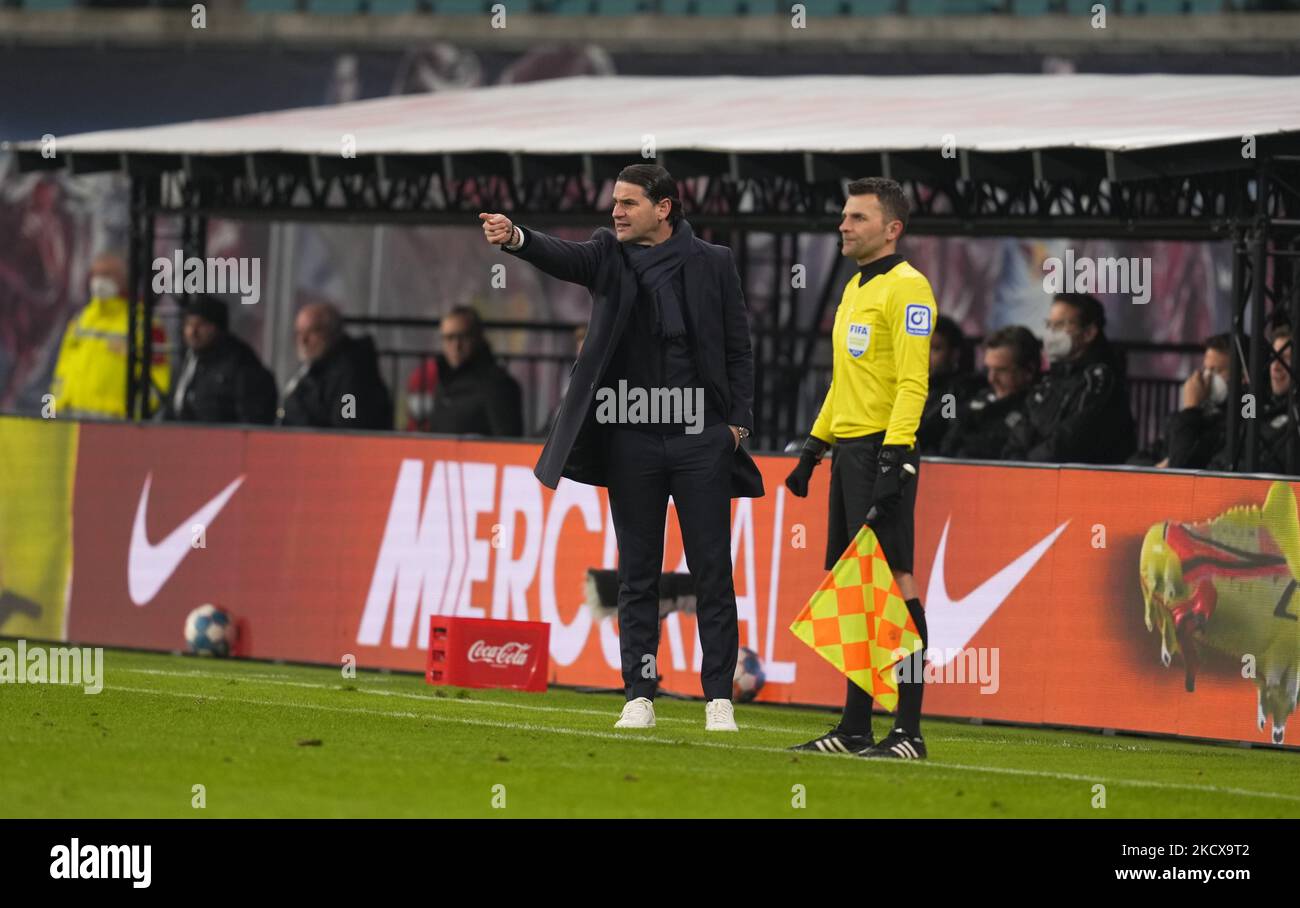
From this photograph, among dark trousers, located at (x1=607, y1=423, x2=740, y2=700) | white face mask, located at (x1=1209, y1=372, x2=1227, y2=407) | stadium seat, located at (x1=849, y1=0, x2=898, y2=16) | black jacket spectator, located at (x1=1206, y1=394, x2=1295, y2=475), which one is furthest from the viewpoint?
stadium seat, located at (x1=849, y1=0, x2=898, y2=16)

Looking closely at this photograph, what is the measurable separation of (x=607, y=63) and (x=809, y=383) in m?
7.33

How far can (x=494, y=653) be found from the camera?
14109 mm

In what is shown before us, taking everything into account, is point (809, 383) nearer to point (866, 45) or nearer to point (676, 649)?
point (866, 45)

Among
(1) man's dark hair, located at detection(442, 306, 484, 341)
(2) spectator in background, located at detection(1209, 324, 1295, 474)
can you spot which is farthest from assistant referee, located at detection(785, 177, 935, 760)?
(1) man's dark hair, located at detection(442, 306, 484, 341)

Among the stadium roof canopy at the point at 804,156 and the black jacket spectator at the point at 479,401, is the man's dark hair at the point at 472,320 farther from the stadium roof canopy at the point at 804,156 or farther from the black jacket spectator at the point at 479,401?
the stadium roof canopy at the point at 804,156

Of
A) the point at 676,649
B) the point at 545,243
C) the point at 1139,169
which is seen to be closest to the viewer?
the point at 545,243

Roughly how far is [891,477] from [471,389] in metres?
9.32

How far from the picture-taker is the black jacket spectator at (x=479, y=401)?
18906 millimetres

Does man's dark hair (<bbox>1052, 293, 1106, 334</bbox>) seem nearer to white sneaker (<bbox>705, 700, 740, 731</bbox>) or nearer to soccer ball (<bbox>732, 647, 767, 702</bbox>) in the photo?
soccer ball (<bbox>732, 647, 767, 702</bbox>)

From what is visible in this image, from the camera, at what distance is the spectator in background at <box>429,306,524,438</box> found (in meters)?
18.9

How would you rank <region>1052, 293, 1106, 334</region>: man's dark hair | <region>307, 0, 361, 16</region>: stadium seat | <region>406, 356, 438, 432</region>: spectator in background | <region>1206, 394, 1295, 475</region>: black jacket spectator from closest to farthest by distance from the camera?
<region>1206, 394, 1295, 475</region>: black jacket spectator < <region>1052, 293, 1106, 334</region>: man's dark hair < <region>406, 356, 438, 432</region>: spectator in background < <region>307, 0, 361, 16</region>: stadium seat

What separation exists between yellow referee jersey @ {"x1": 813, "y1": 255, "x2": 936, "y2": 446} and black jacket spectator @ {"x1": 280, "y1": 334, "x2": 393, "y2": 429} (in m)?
9.05
